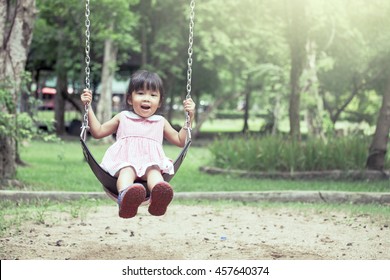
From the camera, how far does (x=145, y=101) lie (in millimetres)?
5609

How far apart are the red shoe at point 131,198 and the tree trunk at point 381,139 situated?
7.11 metres

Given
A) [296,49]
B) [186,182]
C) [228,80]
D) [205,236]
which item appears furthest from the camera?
[228,80]

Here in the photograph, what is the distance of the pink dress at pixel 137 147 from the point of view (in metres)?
5.46

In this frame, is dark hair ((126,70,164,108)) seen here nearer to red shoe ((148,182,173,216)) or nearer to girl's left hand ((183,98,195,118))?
girl's left hand ((183,98,195,118))

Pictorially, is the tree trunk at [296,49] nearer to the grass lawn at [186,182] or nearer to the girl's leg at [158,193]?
the grass lawn at [186,182]

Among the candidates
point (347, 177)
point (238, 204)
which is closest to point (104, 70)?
point (347, 177)

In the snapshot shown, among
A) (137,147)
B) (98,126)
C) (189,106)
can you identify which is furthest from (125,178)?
(189,106)

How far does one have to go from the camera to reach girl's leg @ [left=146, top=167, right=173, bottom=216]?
5.11 meters

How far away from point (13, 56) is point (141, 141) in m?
4.96

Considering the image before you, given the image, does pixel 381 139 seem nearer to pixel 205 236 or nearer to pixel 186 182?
pixel 186 182

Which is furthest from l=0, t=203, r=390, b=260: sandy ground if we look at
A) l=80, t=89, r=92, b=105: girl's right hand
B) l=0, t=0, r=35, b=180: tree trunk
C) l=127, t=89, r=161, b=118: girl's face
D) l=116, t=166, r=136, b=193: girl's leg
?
l=0, t=0, r=35, b=180: tree trunk

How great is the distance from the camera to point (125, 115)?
5.73 meters

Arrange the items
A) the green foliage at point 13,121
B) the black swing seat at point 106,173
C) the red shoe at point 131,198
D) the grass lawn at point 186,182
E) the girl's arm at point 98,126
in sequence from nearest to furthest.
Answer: the red shoe at point 131,198 → the black swing seat at point 106,173 → the girl's arm at point 98,126 → the green foliage at point 13,121 → the grass lawn at point 186,182

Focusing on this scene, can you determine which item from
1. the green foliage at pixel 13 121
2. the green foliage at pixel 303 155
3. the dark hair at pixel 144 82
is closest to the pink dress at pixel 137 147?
the dark hair at pixel 144 82
